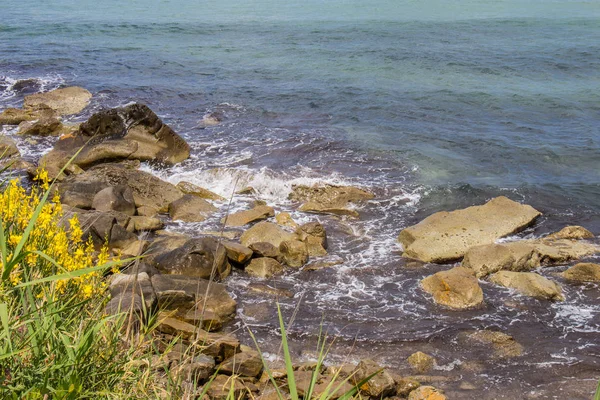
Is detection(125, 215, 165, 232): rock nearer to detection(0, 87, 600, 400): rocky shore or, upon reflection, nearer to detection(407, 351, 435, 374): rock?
detection(0, 87, 600, 400): rocky shore

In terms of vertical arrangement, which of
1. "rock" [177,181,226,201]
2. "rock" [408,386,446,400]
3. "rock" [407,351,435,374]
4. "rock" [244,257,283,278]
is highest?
"rock" [177,181,226,201]

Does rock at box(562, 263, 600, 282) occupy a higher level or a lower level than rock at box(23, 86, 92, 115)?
lower

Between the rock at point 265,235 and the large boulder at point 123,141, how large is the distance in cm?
443

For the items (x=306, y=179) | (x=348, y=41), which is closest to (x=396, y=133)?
(x=306, y=179)

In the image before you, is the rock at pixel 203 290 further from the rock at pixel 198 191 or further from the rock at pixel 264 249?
the rock at pixel 198 191

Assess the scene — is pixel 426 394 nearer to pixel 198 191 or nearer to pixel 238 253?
pixel 238 253

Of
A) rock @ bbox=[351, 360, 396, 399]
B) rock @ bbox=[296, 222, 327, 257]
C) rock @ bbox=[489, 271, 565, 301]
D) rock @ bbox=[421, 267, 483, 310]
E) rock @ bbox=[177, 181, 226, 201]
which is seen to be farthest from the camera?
rock @ bbox=[177, 181, 226, 201]

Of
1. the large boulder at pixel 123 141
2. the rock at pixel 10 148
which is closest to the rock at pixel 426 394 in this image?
the large boulder at pixel 123 141

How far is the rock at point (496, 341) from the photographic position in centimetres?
823

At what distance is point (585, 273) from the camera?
998 cm

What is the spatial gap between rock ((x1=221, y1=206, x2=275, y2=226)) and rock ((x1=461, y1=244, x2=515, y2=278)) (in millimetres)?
3662

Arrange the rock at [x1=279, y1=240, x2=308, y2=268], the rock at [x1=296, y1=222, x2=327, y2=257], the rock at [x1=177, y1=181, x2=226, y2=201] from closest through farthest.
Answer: the rock at [x1=279, y1=240, x2=308, y2=268] → the rock at [x1=296, y1=222, x2=327, y2=257] → the rock at [x1=177, y1=181, x2=226, y2=201]


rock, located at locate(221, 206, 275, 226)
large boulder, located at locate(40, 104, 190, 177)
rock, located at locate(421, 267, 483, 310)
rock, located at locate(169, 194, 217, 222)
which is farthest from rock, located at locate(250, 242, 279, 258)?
large boulder, located at locate(40, 104, 190, 177)

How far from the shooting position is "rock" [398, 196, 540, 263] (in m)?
10.8
